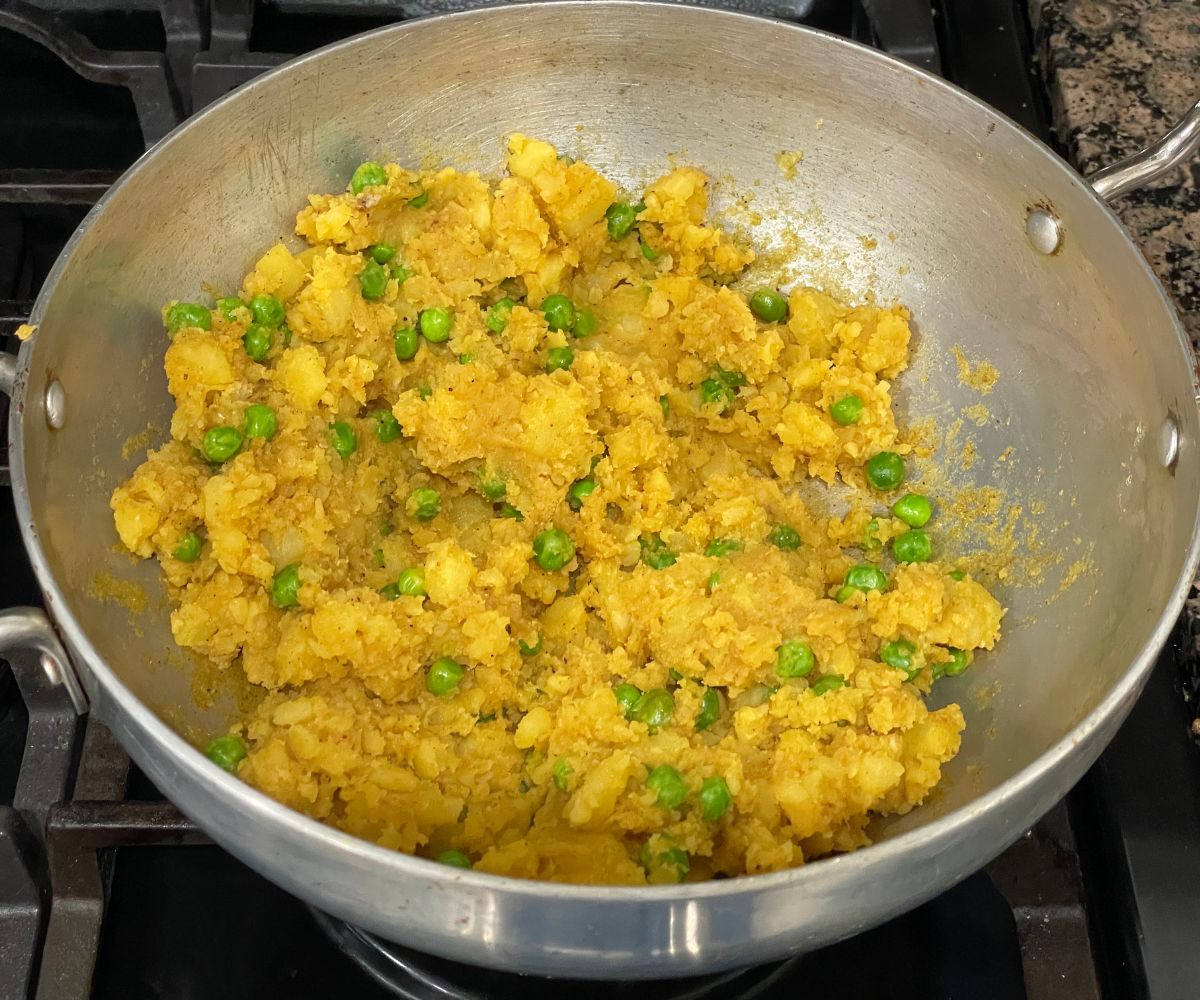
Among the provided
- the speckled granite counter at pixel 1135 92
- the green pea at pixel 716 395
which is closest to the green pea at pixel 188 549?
the green pea at pixel 716 395

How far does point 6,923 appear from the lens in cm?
181

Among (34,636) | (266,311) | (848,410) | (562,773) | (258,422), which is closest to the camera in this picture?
(34,636)

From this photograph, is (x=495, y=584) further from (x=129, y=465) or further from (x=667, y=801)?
(x=129, y=465)

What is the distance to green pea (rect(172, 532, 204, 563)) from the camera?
2.03 meters

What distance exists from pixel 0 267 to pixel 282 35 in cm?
85

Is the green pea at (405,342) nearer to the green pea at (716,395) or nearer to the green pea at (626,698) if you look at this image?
the green pea at (716,395)

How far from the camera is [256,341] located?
87.0 inches

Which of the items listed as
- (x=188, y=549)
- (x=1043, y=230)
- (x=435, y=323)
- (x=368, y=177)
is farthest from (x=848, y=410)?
(x=188, y=549)

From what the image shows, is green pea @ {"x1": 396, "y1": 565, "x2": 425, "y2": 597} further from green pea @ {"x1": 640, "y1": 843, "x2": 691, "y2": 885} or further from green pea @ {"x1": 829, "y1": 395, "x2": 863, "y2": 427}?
green pea @ {"x1": 829, "y1": 395, "x2": 863, "y2": 427}

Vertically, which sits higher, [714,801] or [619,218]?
[619,218]

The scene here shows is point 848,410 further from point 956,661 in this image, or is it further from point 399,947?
point 399,947

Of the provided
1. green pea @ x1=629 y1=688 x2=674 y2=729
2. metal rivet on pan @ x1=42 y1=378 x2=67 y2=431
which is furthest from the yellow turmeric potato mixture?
metal rivet on pan @ x1=42 y1=378 x2=67 y2=431

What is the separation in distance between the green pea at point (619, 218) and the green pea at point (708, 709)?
1008mm

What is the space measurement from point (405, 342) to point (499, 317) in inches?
7.7
